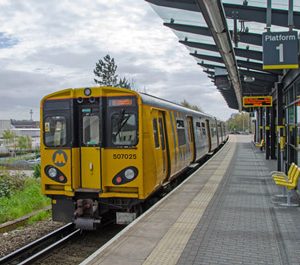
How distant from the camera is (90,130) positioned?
8.34 m

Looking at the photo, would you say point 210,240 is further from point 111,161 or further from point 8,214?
point 8,214

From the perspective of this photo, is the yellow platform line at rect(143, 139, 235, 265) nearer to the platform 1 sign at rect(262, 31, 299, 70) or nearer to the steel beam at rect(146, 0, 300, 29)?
the platform 1 sign at rect(262, 31, 299, 70)

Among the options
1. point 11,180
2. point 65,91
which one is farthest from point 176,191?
point 11,180

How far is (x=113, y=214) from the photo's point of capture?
9.52m

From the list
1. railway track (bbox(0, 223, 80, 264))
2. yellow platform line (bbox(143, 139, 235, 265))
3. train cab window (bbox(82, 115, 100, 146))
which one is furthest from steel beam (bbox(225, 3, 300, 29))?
railway track (bbox(0, 223, 80, 264))

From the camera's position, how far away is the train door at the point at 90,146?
812cm

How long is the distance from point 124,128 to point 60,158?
4.85ft

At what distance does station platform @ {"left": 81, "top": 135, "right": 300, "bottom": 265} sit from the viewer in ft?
18.0

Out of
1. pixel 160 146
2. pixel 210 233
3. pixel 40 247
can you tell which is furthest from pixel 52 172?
pixel 210 233

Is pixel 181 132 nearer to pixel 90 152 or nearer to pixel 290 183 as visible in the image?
pixel 290 183

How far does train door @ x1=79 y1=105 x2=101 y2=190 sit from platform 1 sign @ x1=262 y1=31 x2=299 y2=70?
430cm

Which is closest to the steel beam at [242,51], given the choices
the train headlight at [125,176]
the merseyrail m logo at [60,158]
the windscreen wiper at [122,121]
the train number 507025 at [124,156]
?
the windscreen wiper at [122,121]

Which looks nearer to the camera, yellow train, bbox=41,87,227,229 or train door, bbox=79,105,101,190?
yellow train, bbox=41,87,227,229

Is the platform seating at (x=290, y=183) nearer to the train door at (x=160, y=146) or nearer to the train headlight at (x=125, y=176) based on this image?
the train door at (x=160, y=146)
